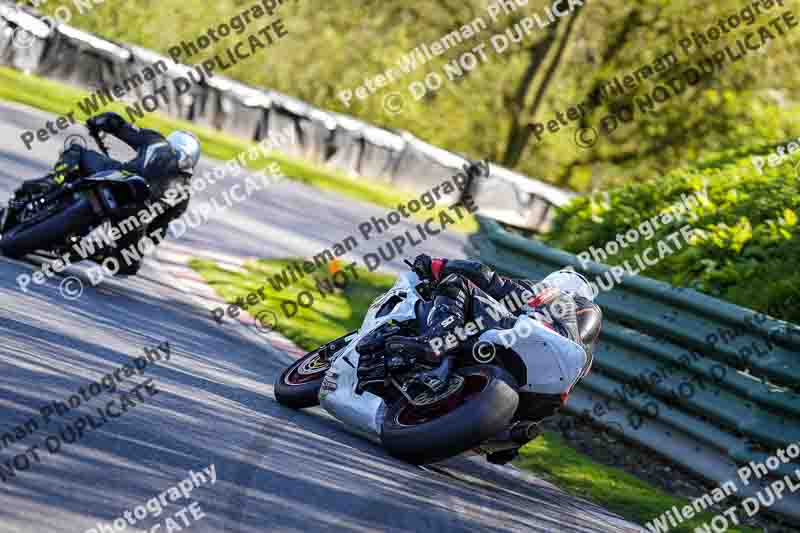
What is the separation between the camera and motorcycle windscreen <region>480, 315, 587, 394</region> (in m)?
7.28

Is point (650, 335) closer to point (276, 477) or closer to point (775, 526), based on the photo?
point (775, 526)

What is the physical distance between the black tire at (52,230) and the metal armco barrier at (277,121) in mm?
20297

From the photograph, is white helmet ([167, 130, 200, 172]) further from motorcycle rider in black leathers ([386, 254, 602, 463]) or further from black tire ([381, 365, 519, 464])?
black tire ([381, 365, 519, 464])

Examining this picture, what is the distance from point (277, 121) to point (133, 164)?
22.6m

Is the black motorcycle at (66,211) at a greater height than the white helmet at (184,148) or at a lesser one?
lesser

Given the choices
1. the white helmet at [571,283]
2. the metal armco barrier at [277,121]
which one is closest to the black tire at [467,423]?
the white helmet at [571,283]

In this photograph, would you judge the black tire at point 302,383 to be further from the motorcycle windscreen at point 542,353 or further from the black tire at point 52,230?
the black tire at point 52,230

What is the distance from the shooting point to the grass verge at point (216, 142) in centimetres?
2667

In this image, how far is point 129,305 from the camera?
10.5 m

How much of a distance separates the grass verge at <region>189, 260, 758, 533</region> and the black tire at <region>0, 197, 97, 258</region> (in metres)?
2.22

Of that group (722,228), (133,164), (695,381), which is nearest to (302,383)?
(695,381)

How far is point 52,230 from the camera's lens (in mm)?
10359

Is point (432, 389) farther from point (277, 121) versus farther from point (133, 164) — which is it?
point (277, 121)

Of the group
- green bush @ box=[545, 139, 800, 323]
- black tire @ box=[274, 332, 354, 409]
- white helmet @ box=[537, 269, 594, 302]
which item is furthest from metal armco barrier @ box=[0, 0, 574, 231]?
white helmet @ box=[537, 269, 594, 302]
